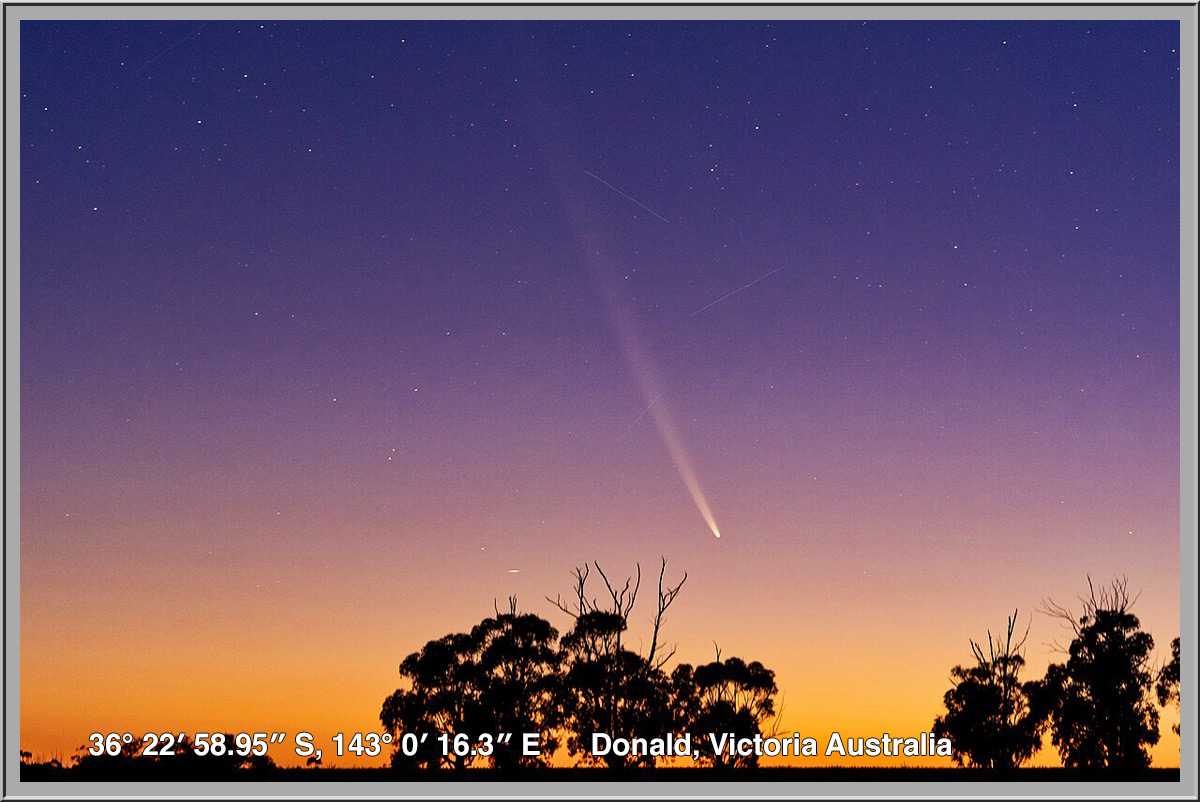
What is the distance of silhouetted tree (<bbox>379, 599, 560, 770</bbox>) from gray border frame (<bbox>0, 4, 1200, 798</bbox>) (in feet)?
107

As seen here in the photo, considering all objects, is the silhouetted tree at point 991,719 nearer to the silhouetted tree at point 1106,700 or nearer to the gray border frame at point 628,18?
the silhouetted tree at point 1106,700

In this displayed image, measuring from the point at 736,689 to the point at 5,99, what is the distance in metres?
36.8

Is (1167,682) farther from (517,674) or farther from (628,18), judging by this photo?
(628,18)

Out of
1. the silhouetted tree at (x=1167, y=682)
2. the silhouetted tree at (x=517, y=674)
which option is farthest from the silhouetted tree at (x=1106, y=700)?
the silhouetted tree at (x=517, y=674)

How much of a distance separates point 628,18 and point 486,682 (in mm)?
35847

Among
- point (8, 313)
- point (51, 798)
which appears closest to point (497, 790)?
point (51, 798)

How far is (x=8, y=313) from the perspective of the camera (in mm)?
10562

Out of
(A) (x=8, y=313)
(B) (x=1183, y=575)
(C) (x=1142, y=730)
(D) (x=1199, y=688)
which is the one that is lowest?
(C) (x=1142, y=730)

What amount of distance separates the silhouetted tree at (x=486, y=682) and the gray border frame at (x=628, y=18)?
32.5 meters

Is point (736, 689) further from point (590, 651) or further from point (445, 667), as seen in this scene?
point (445, 667)

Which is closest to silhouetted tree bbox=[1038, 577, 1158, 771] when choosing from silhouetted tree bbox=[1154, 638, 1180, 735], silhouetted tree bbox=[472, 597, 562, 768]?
silhouetted tree bbox=[1154, 638, 1180, 735]

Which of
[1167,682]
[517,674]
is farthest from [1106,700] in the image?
[517,674]

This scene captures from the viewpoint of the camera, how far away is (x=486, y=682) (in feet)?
143

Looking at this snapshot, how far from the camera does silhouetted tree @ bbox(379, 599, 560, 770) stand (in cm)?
4266
